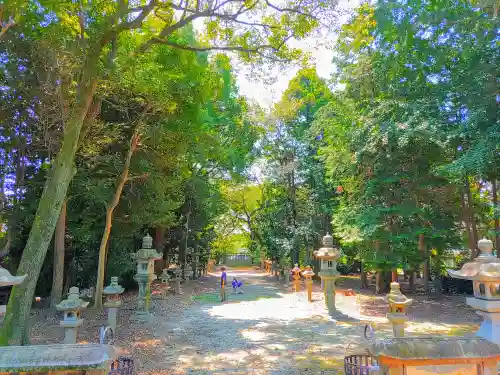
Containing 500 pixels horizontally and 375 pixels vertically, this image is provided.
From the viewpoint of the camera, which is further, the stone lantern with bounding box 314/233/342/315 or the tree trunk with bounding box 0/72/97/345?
the stone lantern with bounding box 314/233/342/315

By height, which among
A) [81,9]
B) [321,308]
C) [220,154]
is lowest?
[321,308]

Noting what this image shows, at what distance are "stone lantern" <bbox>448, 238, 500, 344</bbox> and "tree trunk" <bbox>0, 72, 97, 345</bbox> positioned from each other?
772cm

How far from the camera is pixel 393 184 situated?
45.3 ft

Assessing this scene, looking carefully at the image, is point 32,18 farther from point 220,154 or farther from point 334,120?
point 334,120

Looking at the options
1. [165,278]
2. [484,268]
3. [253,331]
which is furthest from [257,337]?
[165,278]

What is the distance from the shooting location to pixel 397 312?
740 cm

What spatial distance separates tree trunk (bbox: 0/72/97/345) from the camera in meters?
7.14

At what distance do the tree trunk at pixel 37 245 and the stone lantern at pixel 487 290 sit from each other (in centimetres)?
772

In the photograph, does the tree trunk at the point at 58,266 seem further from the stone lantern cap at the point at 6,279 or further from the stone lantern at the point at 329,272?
the stone lantern at the point at 329,272

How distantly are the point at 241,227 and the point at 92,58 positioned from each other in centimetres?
2967

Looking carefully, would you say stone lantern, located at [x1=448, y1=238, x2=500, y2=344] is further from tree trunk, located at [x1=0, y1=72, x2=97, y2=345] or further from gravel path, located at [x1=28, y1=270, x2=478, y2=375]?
tree trunk, located at [x1=0, y1=72, x2=97, y2=345]

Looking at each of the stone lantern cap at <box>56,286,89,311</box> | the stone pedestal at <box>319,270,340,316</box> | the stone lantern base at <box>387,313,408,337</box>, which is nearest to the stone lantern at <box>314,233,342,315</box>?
the stone pedestal at <box>319,270,340,316</box>

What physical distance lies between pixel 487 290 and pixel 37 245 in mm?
8122

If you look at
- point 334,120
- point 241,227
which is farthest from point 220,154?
point 241,227
